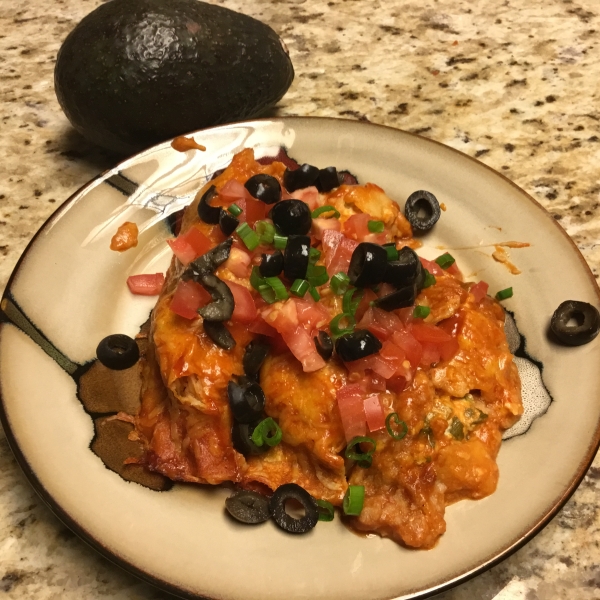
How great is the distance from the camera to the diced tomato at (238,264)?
2092mm

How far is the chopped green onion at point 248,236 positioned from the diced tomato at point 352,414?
2.04ft

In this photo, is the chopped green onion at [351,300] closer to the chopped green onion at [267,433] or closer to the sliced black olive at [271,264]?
the sliced black olive at [271,264]

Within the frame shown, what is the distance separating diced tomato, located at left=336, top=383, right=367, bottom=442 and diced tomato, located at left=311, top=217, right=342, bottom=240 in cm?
63

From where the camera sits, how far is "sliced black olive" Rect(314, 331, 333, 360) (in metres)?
1.88

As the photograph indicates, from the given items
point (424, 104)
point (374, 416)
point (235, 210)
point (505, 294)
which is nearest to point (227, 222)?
point (235, 210)

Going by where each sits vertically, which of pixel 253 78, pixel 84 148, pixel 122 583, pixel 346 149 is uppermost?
pixel 253 78

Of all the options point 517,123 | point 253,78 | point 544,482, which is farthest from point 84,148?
point 544,482

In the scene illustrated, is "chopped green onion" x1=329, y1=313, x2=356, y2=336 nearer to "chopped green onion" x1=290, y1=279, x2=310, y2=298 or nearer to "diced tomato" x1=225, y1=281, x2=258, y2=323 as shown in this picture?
"chopped green onion" x1=290, y1=279, x2=310, y2=298

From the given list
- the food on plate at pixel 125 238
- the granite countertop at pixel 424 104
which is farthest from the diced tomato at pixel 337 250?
the granite countertop at pixel 424 104

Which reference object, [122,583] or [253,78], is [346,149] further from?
[122,583]

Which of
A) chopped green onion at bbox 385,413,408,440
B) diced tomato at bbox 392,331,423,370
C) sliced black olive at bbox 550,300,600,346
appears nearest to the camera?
chopped green onion at bbox 385,413,408,440

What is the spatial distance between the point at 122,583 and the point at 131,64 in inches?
82.0

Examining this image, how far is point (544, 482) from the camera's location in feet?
5.79

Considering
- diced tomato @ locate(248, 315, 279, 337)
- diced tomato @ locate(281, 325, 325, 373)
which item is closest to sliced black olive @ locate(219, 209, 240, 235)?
diced tomato @ locate(248, 315, 279, 337)
